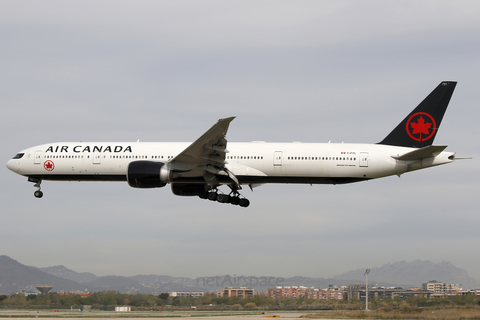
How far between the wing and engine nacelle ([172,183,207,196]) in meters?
2.48

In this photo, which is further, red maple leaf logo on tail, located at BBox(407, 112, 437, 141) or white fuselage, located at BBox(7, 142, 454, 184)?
red maple leaf logo on tail, located at BBox(407, 112, 437, 141)

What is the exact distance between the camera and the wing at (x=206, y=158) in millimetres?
34200

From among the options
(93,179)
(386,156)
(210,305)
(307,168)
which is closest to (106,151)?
(93,179)

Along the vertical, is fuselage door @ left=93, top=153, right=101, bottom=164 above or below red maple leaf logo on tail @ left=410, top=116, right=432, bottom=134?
below

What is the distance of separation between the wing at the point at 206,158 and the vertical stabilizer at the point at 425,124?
486 inches

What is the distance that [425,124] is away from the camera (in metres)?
38.3

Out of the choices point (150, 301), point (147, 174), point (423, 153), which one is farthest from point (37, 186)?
point (423, 153)

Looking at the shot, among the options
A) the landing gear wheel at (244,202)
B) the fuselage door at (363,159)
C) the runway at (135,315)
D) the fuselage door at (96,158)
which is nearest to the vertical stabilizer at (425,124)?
the fuselage door at (363,159)

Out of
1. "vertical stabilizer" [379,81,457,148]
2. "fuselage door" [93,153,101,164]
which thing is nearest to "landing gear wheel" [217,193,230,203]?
"fuselage door" [93,153,101,164]

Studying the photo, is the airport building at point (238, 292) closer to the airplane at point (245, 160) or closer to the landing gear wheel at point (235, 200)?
the landing gear wheel at point (235, 200)

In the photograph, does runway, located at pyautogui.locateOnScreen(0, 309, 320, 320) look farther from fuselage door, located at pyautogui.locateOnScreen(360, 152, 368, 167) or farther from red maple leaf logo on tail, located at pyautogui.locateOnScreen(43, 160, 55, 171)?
fuselage door, located at pyautogui.locateOnScreen(360, 152, 368, 167)

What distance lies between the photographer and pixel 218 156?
3619 centimetres

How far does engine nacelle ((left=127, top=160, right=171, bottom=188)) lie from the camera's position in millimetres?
36062

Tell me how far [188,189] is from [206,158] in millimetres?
5778
